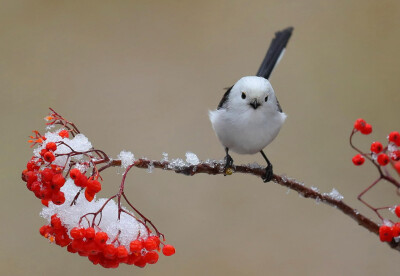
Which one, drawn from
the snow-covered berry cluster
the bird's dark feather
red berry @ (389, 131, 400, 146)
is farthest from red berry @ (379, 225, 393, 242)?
the bird's dark feather

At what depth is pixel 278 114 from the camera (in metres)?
0.87

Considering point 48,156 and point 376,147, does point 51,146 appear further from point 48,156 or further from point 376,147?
point 376,147

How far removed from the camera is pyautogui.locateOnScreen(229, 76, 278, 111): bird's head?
80 centimetres

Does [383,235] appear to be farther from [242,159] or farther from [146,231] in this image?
[242,159]

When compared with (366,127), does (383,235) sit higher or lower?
lower

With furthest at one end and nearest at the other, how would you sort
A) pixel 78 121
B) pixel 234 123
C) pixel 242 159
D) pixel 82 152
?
pixel 78 121
pixel 242 159
pixel 234 123
pixel 82 152

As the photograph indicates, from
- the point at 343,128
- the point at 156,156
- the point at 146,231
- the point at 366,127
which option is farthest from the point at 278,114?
the point at 343,128

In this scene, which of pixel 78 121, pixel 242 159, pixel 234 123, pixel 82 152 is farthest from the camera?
pixel 78 121

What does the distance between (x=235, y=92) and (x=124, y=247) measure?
0.38 meters

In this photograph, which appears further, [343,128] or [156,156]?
[343,128]

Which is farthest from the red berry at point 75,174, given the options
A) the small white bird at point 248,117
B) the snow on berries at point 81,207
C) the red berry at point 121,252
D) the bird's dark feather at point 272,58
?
the bird's dark feather at point 272,58

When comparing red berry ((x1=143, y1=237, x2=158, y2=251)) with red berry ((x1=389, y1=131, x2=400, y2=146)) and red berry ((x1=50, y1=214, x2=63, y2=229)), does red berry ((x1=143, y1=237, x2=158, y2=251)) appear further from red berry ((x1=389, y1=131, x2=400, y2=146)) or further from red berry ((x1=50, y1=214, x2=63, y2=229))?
red berry ((x1=389, y1=131, x2=400, y2=146))

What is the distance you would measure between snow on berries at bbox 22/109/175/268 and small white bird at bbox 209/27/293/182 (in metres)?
0.25

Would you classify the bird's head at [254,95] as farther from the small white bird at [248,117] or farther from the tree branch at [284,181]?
the tree branch at [284,181]
